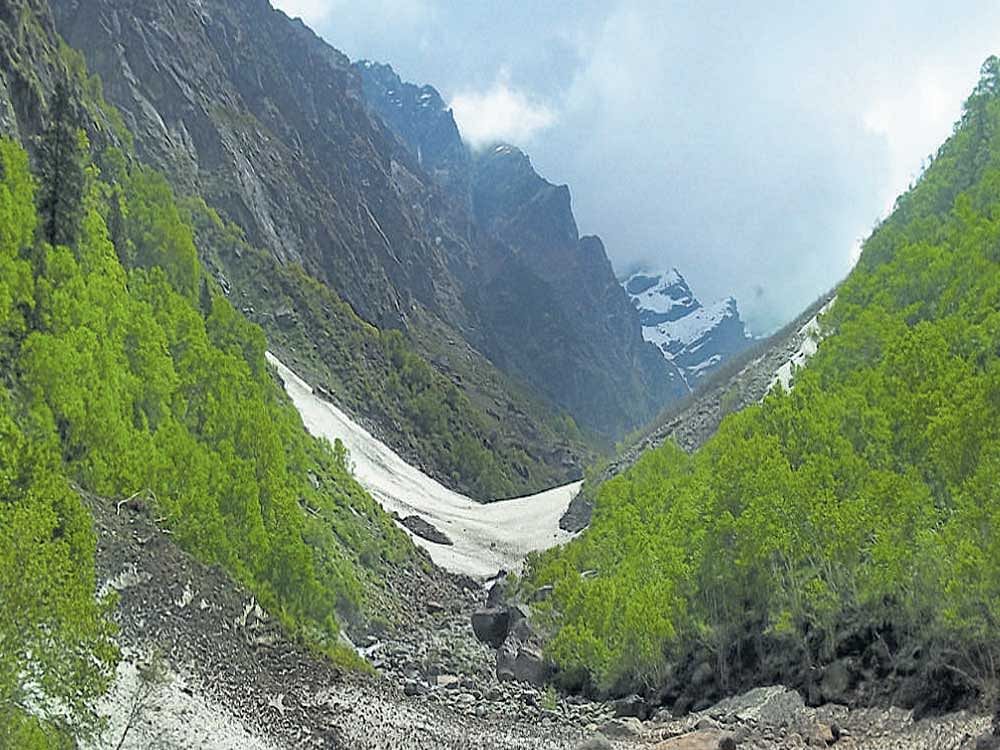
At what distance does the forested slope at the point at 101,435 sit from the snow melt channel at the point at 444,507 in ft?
109

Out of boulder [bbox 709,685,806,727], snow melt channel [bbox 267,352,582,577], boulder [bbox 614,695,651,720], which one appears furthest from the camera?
snow melt channel [bbox 267,352,582,577]

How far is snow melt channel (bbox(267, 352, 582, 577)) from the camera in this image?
99.8 meters

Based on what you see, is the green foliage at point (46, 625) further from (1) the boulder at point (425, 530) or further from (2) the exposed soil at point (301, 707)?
(1) the boulder at point (425, 530)

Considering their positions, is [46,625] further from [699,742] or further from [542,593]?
[542,593]

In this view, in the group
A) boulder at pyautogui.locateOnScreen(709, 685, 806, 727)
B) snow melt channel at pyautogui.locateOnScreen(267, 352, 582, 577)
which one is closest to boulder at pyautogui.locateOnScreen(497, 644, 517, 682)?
boulder at pyautogui.locateOnScreen(709, 685, 806, 727)

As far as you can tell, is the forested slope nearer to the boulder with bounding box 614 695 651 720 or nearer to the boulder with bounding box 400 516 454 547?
the boulder with bounding box 614 695 651 720

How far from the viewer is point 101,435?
131ft

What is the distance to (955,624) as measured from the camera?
25.8 m

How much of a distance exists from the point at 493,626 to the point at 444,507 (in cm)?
6230

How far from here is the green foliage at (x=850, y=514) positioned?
28.9 m

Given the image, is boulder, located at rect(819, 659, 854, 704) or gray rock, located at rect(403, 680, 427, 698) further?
gray rock, located at rect(403, 680, 427, 698)

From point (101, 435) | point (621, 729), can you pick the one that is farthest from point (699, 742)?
point (101, 435)

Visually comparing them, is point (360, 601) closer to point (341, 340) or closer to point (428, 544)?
point (428, 544)

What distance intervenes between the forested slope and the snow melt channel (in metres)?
33.3
